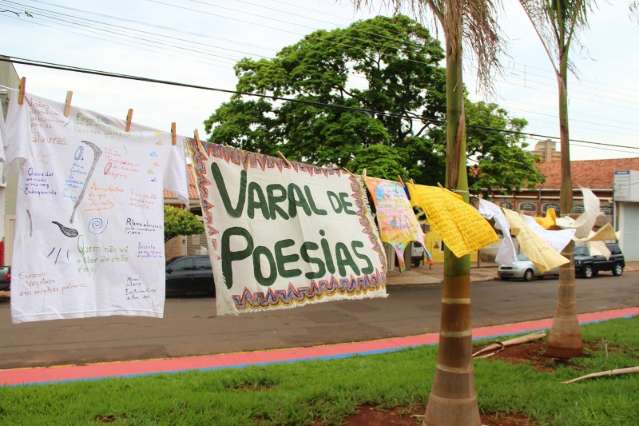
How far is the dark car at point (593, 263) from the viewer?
2728 cm

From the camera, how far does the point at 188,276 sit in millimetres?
18359

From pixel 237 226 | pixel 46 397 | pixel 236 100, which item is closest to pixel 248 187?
pixel 237 226

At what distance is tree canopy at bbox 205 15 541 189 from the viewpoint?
61.3ft

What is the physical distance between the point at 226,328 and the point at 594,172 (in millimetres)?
36421

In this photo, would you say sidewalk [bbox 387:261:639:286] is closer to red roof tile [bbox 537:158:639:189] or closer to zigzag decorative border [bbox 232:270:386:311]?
red roof tile [bbox 537:158:639:189]

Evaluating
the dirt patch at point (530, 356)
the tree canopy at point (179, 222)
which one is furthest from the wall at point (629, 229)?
the dirt patch at point (530, 356)

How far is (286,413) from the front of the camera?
18.3 ft

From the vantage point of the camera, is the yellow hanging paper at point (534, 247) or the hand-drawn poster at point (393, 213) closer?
the yellow hanging paper at point (534, 247)

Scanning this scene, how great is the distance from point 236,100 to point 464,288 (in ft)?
52.8

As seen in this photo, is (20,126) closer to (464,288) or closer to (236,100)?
(464,288)

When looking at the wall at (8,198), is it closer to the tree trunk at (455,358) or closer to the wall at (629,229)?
the tree trunk at (455,358)

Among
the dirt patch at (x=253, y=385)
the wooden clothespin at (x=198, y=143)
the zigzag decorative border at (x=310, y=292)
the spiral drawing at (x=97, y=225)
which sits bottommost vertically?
the dirt patch at (x=253, y=385)

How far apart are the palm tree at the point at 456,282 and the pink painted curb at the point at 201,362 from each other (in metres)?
4.56

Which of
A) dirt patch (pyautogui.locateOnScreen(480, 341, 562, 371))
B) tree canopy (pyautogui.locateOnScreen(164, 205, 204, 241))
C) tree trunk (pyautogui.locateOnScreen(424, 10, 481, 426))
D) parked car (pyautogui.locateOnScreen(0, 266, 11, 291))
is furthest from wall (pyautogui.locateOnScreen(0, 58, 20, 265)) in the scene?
tree trunk (pyautogui.locateOnScreen(424, 10, 481, 426))
